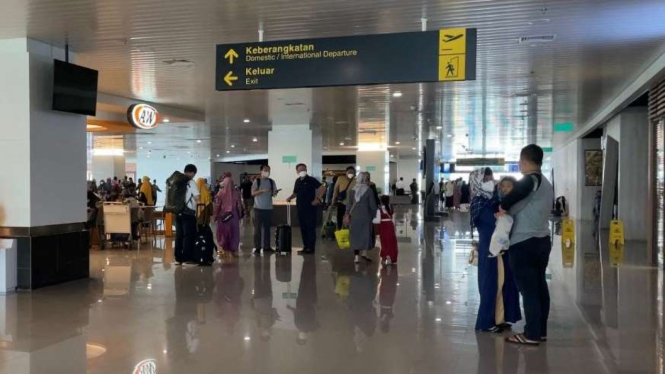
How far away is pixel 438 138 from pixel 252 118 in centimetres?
921

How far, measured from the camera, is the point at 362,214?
9258mm

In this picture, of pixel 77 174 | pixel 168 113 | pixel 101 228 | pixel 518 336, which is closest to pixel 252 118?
pixel 168 113

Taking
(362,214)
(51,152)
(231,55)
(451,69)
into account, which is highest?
(231,55)

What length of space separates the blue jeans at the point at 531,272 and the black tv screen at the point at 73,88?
230 inches

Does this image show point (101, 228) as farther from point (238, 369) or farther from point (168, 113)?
point (238, 369)

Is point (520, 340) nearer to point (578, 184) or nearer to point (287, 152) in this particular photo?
point (287, 152)

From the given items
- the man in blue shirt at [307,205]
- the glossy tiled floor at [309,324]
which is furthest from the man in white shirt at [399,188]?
the glossy tiled floor at [309,324]

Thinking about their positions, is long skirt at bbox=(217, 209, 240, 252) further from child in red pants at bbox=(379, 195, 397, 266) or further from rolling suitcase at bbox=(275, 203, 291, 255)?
child in red pants at bbox=(379, 195, 397, 266)

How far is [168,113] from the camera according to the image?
1448 centimetres

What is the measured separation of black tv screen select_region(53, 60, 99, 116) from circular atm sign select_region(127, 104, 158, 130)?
4.15 metres

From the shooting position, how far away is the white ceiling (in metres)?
6.10

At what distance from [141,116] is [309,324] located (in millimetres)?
8271

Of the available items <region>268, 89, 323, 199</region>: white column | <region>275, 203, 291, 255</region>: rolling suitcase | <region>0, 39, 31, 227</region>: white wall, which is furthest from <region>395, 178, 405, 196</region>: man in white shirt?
<region>0, 39, 31, 227</region>: white wall

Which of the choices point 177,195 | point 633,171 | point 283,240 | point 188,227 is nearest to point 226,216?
point 188,227
